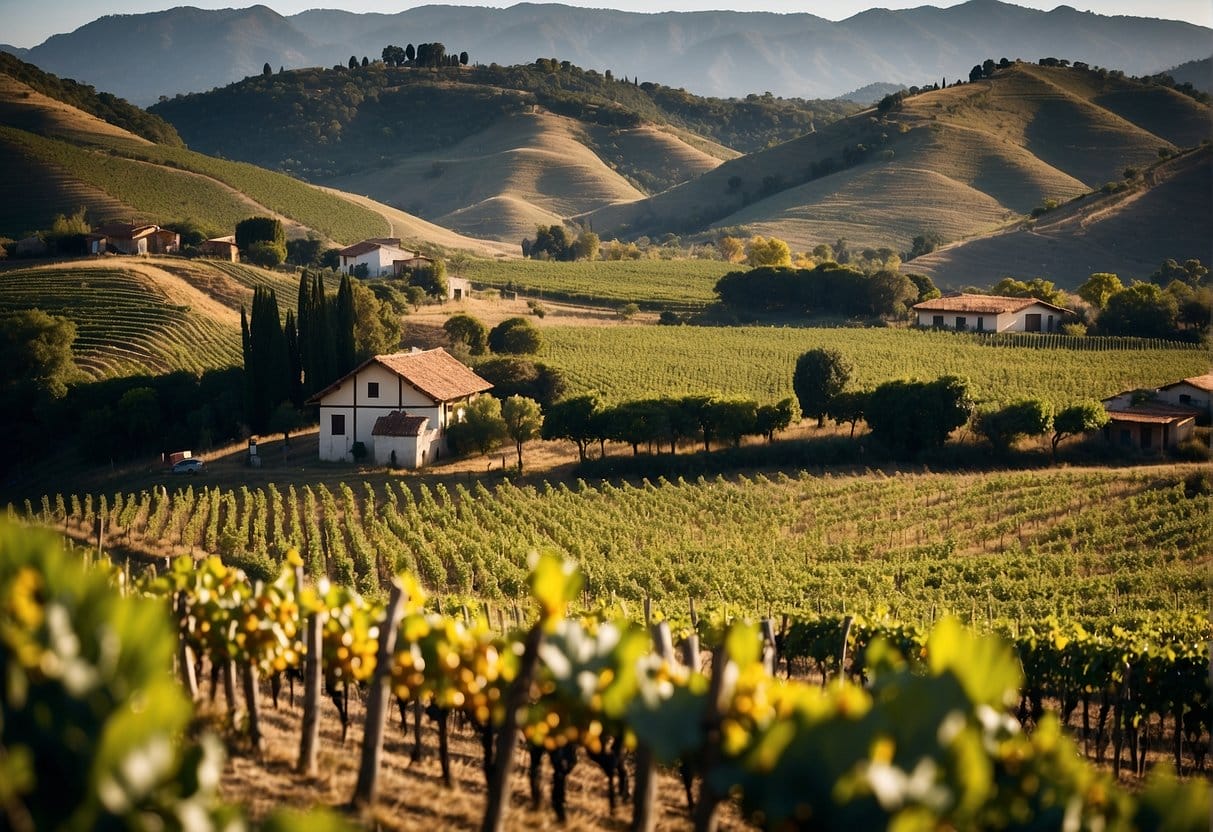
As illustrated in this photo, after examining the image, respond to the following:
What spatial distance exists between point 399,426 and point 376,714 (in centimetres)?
3417

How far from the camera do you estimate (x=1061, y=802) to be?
19.1 feet

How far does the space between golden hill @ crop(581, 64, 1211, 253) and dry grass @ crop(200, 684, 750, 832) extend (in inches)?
4687

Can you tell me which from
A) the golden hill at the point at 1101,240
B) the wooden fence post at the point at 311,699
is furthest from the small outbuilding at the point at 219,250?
the wooden fence post at the point at 311,699

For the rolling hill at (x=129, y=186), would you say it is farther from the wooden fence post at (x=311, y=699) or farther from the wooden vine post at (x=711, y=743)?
the wooden vine post at (x=711, y=743)

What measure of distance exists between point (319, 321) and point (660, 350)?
19516mm

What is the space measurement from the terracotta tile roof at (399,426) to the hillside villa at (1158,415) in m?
24.9

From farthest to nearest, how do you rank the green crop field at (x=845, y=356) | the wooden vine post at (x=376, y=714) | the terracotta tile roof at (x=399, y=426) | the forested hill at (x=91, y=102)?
the forested hill at (x=91, y=102)
the green crop field at (x=845, y=356)
the terracotta tile roof at (x=399, y=426)
the wooden vine post at (x=376, y=714)

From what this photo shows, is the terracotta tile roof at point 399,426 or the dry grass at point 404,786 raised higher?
the terracotta tile roof at point 399,426

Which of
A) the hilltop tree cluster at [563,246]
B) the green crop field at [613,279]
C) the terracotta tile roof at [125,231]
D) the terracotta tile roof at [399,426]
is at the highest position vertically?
the hilltop tree cluster at [563,246]

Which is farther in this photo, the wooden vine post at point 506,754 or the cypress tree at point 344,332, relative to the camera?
the cypress tree at point 344,332

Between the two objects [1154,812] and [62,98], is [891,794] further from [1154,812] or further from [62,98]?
[62,98]

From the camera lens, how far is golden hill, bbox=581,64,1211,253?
445 feet

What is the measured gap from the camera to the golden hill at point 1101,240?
101 meters

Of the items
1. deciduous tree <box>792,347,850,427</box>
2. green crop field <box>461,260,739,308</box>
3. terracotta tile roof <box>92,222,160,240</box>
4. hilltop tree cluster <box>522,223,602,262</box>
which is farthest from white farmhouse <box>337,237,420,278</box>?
deciduous tree <box>792,347,850,427</box>
